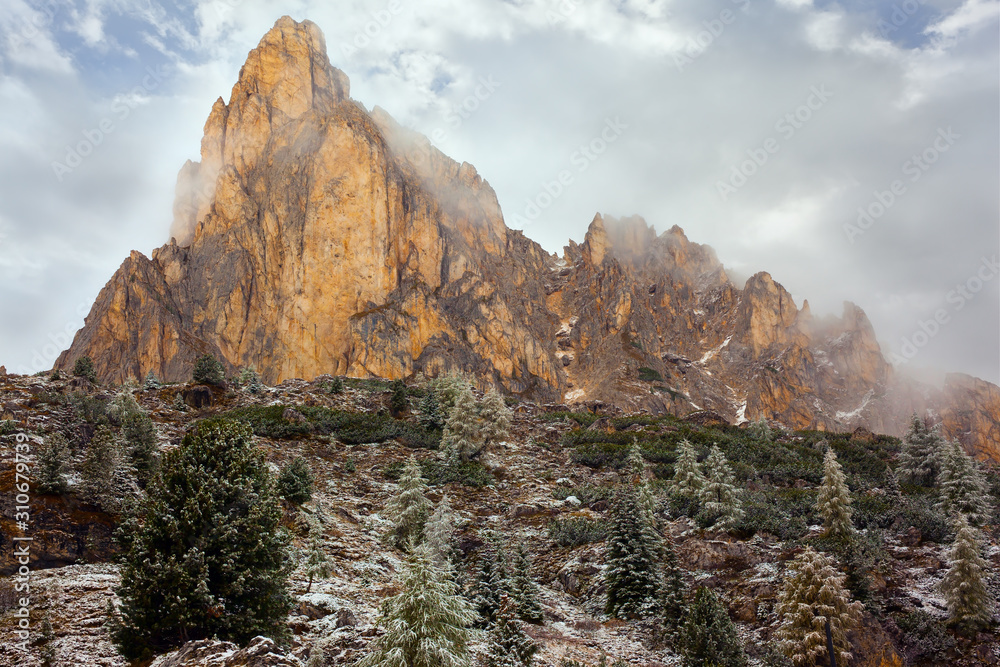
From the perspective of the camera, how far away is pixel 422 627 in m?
12.3

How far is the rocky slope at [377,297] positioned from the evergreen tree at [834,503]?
82.5m

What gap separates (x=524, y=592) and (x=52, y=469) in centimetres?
1722

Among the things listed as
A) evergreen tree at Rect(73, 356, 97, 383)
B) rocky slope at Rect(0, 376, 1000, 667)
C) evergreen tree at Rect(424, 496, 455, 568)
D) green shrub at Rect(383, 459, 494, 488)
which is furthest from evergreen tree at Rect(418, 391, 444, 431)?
evergreen tree at Rect(73, 356, 97, 383)

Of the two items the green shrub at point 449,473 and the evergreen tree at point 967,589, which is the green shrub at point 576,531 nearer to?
the green shrub at point 449,473

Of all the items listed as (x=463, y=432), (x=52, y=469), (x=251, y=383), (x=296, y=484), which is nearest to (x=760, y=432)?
(x=463, y=432)

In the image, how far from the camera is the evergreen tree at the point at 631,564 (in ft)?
68.8

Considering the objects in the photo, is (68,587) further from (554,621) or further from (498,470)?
(498,470)

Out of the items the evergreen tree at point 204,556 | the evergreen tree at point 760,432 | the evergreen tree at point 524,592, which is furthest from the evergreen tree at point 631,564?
the evergreen tree at point 760,432

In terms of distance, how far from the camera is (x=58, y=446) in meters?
19.7

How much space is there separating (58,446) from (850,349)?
19973cm

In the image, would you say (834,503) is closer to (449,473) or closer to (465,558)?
(465,558)

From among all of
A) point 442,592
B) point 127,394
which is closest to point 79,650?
point 442,592

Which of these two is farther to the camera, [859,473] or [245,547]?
[859,473]

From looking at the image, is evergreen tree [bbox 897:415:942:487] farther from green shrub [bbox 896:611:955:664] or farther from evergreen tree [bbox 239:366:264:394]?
evergreen tree [bbox 239:366:264:394]
